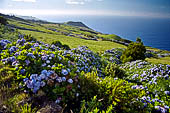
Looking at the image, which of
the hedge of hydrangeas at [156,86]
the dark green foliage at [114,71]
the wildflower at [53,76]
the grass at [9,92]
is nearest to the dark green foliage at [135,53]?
the hedge of hydrangeas at [156,86]

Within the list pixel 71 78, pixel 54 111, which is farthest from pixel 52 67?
pixel 54 111

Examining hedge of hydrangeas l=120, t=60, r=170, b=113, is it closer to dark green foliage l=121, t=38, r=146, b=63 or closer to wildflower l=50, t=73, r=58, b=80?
wildflower l=50, t=73, r=58, b=80

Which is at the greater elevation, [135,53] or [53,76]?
[53,76]

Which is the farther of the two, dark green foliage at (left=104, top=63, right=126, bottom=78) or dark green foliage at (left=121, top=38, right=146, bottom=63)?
dark green foliage at (left=121, top=38, right=146, bottom=63)

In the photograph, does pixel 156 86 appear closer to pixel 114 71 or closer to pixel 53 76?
pixel 114 71

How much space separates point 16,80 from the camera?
4125 mm

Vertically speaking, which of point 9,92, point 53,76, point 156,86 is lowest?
point 156,86

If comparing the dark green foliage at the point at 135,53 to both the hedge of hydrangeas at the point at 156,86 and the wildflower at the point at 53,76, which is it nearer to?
the hedge of hydrangeas at the point at 156,86

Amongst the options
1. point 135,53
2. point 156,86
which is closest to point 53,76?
point 156,86

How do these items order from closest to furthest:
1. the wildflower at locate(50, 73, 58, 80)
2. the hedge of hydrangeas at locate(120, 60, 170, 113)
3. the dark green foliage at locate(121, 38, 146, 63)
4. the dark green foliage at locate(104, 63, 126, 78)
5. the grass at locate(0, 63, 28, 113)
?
the grass at locate(0, 63, 28, 113) < the wildflower at locate(50, 73, 58, 80) < the hedge of hydrangeas at locate(120, 60, 170, 113) < the dark green foliage at locate(104, 63, 126, 78) < the dark green foliage at locate(121, 38, 146, 63)

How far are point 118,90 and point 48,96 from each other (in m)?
2.37

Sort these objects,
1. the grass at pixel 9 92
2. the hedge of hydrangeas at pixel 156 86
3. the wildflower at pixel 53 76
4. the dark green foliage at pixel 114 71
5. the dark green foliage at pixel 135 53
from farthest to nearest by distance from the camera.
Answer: the dark green foliage at pixel 135 53, the dark green foliage at pixel 114 71, the hedge of hydrangeas at pixel 156 86, the wildflower at pixel 53 76, the grass at pixel 9 92

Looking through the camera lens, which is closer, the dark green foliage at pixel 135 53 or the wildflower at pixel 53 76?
the wildflower at pixel 53 76

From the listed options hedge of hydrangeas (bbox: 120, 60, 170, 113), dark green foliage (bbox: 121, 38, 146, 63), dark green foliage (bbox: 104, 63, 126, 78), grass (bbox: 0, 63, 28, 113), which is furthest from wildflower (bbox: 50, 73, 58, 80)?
dark green foliage (bbox: 121, 38, 146, 63)
